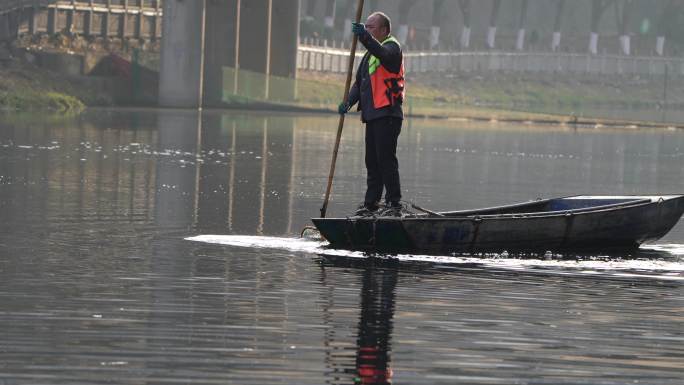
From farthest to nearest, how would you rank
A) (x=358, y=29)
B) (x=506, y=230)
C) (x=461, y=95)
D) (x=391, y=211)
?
(x=461, y=95), (x=391, y=211), (x=506, y=230), (x=358, y=29)

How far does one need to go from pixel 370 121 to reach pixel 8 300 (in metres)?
6.54

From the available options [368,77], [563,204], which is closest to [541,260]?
[368,77]

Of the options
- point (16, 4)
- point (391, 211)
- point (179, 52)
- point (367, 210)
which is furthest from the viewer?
point (16, 4)

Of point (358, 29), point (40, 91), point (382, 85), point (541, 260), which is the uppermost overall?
point (358, 29)

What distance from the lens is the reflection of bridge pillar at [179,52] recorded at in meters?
72.0

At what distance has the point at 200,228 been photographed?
23.1 meters

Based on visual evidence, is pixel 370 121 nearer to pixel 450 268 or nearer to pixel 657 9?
pixel 450 268

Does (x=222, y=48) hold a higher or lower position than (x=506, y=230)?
higher

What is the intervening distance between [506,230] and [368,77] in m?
2.40

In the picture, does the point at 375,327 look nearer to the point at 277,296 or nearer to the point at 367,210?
the point at 277,296

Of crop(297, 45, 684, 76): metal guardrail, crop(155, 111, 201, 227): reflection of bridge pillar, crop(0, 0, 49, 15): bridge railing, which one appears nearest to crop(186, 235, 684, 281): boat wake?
crop(155, 111, 201, 227): reflection of bridge pillar

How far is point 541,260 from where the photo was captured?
20.1 meters

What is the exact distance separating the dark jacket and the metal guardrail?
6942 centimetres

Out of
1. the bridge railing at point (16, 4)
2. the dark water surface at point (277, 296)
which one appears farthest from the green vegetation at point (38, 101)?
the dark water surface at point (277, 296)
